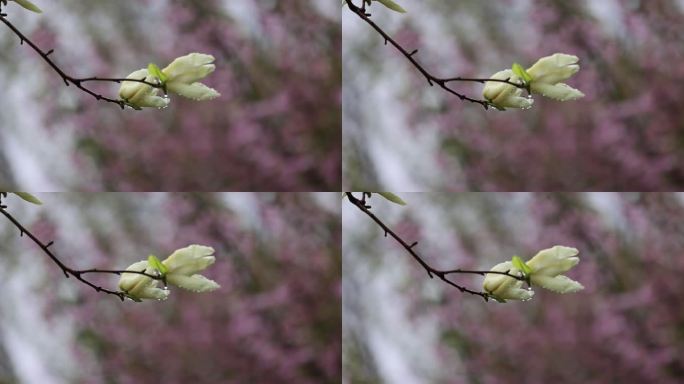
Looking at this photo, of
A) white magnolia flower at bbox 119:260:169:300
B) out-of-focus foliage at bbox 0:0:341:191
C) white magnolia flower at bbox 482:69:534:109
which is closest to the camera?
white magnolia flower at bbox 119:260:169:300

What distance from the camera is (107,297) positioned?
1.90 meters

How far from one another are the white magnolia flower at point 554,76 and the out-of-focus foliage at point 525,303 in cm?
54

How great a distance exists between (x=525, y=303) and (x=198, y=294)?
55cm

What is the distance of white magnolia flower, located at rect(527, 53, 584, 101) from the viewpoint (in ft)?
4.58

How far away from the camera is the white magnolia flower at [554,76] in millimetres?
1397

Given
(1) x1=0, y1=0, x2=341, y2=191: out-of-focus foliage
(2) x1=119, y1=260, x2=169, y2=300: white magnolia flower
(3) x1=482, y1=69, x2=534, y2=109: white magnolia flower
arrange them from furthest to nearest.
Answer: (1) x1=0, y1=0, x2=341, y2=191: out-of-focus foliage < (3) x1=482, y1=69, x2=534, y2=109: white magnolia flower < (2) x1=119, y1=260, x2=169, y2=300: white magnolia flower

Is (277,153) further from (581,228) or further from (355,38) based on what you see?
(581,228)

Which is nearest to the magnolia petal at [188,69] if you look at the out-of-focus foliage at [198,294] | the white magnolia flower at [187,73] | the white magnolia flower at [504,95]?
the white magnolia flower at [187,73]

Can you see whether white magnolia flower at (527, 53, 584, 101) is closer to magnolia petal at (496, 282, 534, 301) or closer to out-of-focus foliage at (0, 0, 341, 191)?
magnolia petal at (496, 282, 534, 301)

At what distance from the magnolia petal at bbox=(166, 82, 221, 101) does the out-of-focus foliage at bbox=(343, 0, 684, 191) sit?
62cm

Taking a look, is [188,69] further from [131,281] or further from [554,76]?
[554,76]

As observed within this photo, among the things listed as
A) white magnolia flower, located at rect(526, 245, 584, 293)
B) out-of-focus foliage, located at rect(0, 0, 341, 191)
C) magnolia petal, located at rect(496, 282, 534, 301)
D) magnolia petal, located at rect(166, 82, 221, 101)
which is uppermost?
out-of-focus foliage, located at rect(0, 0, 341, 191)

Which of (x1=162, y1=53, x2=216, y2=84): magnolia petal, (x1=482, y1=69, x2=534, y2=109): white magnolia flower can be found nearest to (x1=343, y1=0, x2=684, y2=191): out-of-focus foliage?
(x1=482, y1=69, x2=534, y2=109): white magnolia flower

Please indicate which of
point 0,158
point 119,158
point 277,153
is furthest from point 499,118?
point 0,158
